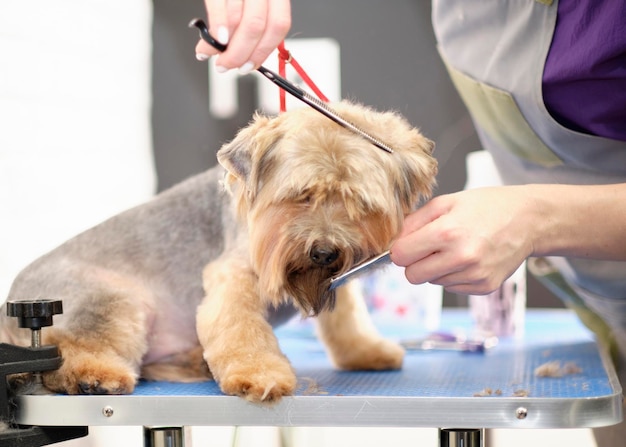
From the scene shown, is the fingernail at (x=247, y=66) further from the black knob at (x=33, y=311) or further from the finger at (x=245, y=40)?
the black knob at (x=33, y=311)

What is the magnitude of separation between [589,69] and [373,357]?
723 mm

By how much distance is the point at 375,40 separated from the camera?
9.66 feet

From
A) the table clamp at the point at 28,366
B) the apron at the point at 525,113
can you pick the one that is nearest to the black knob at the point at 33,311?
the table clamp at the point at 28,366

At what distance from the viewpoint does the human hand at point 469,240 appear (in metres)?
1.20

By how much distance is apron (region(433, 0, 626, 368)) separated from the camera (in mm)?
1598

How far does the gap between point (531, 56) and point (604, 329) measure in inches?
29.1

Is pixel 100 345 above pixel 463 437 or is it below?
above

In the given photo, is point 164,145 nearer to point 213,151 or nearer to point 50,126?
point 213,151

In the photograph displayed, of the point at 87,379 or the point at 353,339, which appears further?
the point at 353,339

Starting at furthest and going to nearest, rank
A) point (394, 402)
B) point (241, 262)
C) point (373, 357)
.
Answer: point (373, 357) < point (241, 262) < point (394, 402)

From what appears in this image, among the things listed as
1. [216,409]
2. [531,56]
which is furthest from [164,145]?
[216,409]

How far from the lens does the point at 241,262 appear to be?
1.56 meters

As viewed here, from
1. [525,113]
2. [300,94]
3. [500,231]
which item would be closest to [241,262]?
[300,94]

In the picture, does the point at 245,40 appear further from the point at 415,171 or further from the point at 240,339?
the point at 240,339
